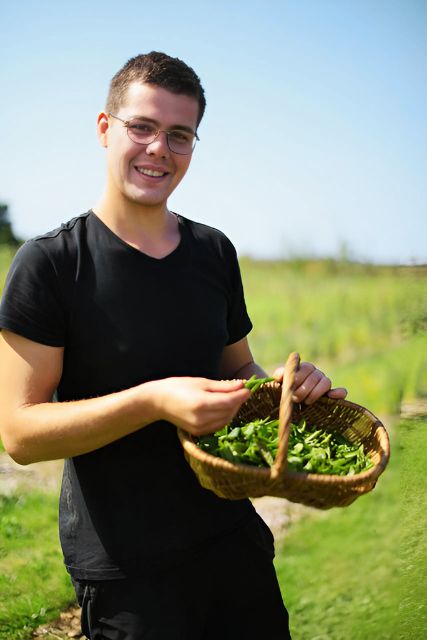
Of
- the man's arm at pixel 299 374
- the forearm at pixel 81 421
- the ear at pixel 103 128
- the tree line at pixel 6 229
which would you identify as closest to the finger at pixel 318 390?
the man's arm at pixel 299 374

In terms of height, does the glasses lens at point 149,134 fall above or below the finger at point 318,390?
above

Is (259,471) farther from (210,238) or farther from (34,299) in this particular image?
(210,238)

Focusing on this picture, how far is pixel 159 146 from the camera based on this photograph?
1820 millimetres

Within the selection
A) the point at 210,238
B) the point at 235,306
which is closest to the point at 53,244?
the point at 210,238

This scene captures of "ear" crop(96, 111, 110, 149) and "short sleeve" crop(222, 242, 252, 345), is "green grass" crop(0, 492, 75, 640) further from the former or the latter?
"ear" crop(96, 111, 110, 149)

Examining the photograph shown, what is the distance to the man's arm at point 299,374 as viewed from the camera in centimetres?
195

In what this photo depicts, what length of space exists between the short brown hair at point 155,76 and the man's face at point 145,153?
0.06 feet

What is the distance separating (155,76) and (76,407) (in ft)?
2.82

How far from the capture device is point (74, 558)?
1816 mm

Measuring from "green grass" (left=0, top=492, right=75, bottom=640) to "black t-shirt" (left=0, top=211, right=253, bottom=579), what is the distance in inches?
77.0

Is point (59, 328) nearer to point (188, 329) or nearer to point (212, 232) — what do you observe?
point (188, 329)

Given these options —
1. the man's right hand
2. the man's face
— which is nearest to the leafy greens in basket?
the man's right hand

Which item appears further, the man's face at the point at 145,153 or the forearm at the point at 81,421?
the man's face at the point at 145,153

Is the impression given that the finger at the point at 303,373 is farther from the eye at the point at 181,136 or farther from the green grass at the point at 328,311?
the green grass at the point at 328,311
